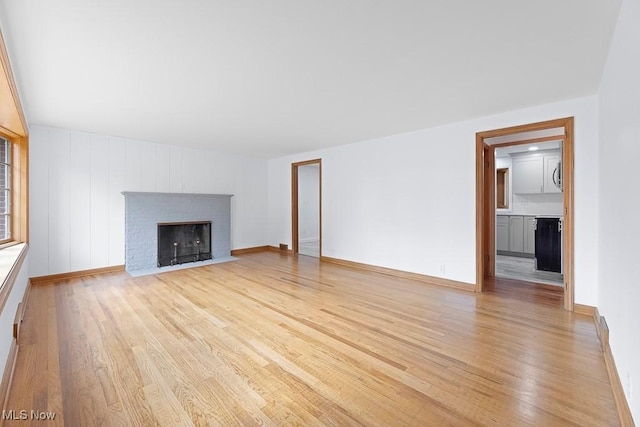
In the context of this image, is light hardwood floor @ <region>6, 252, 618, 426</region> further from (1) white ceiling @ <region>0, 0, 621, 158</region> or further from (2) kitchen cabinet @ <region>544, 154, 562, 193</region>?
(2) kitchen cabinet @ <region>544, 154, 562, 193</region>

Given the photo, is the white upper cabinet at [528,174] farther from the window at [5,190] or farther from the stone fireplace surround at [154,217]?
the window at [5,190]

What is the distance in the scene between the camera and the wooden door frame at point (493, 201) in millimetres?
3041

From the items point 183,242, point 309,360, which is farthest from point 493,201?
point 183,242

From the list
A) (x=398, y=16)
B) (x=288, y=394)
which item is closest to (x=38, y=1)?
(x=398, y=16)

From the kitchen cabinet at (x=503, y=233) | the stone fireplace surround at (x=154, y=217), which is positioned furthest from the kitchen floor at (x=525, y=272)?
the stone fireplace surround at (x=154, y=217)

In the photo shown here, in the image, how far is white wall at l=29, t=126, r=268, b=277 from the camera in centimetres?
416

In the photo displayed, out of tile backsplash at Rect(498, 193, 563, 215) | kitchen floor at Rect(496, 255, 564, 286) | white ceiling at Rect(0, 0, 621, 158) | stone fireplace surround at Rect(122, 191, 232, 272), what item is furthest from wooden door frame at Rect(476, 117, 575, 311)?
stone fireplace surround at Rect(122, 191, 232, 272)

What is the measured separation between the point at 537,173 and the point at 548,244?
6.97ft

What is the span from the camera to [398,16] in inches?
68.1

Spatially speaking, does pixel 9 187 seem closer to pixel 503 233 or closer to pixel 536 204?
pixel 503 233

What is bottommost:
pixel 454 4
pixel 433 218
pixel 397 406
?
pixel 397 406

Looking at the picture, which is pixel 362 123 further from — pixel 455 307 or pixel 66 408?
pixel 66 408

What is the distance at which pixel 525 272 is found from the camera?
15.7ft

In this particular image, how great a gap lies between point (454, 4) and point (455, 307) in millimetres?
2797
